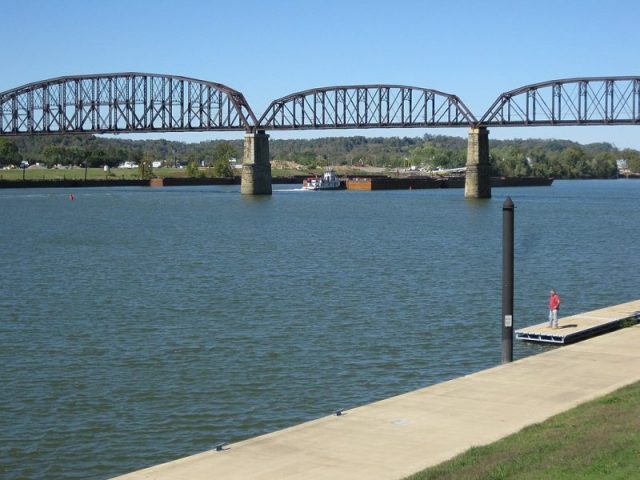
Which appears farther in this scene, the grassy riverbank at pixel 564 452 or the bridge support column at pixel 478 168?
the bridge support column at pixel 478 168

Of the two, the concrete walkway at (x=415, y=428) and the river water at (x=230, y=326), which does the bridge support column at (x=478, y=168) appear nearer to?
the river water at (x=230, y=326)

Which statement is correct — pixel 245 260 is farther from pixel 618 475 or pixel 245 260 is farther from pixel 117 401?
pixel 618 475

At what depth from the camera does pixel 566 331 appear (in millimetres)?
31328

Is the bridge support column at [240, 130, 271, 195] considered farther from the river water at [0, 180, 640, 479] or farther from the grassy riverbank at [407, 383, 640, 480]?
the grassy riverbank at [407, 383, 640, 480]

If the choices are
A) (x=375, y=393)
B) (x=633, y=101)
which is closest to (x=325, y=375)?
(x=375, y=393)

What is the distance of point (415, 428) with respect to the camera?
1923cm

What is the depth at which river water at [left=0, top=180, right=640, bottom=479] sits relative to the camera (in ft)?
74.4

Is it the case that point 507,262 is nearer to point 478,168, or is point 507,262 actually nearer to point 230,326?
point 230,326

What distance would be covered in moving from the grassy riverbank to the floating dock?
11489 millimetres

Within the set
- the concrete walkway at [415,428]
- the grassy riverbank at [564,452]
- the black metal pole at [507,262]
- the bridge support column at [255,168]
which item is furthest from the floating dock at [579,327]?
the bridge support column at [255,168]

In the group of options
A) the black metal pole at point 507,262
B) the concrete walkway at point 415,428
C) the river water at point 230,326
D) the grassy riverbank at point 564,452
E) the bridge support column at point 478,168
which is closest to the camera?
the grassy riverbank at point 564,452

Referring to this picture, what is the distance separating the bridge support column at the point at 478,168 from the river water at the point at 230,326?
260ft

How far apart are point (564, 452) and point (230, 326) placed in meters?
20.0

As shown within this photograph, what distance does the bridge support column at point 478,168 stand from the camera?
161 metres
